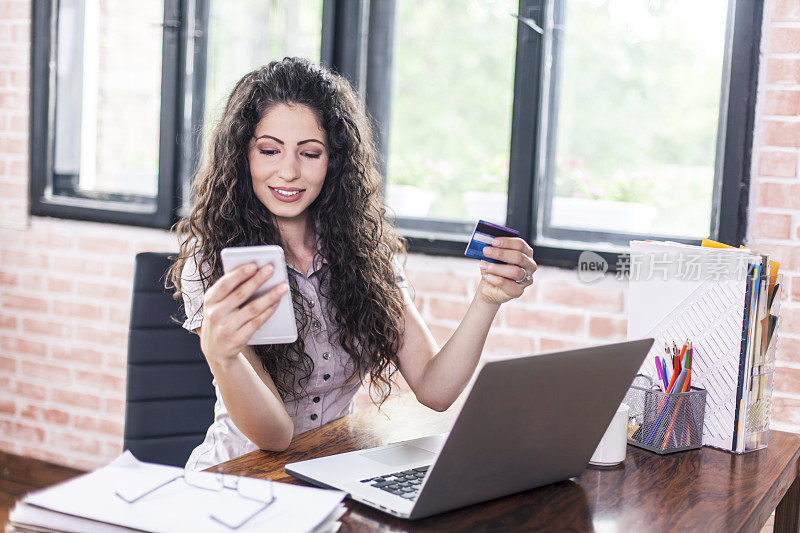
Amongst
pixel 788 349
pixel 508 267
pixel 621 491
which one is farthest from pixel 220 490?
pixel 788 349

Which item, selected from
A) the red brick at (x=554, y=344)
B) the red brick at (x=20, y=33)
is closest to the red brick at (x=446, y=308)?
the red brick at (x=554, y=344)

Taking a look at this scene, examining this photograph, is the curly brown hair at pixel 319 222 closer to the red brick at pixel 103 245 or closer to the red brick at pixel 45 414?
the red brick at pixel 103 245

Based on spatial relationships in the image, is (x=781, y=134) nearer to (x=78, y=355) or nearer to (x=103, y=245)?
(x=103, y=245)

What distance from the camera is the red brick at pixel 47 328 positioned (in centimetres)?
275

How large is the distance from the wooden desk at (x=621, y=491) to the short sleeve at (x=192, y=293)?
0.98ft

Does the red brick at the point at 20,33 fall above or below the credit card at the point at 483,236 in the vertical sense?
above

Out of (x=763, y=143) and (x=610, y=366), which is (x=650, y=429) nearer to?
(x=610, y=366)

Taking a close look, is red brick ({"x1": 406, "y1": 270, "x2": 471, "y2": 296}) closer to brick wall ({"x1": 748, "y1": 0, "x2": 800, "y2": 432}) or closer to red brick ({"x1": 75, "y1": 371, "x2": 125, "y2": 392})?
brick wall ({"x1": 748, "y1": 0, "x2": 800, "y2": 432})

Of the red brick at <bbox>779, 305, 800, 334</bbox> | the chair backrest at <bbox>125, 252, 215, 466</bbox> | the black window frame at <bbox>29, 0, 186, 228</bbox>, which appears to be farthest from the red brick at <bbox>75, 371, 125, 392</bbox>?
the red brick at <bbox>779, 305, 800, 334</bbox>

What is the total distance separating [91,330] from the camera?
271cm

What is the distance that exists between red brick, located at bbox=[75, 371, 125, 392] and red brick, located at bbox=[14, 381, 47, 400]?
0.55ft

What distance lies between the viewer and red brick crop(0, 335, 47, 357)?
9.19 feet

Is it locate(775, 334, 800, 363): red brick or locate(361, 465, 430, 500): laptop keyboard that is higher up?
locate(775, 334, 800, 363): red brick

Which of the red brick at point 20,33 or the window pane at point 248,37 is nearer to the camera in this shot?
the window pane at point 248,37
